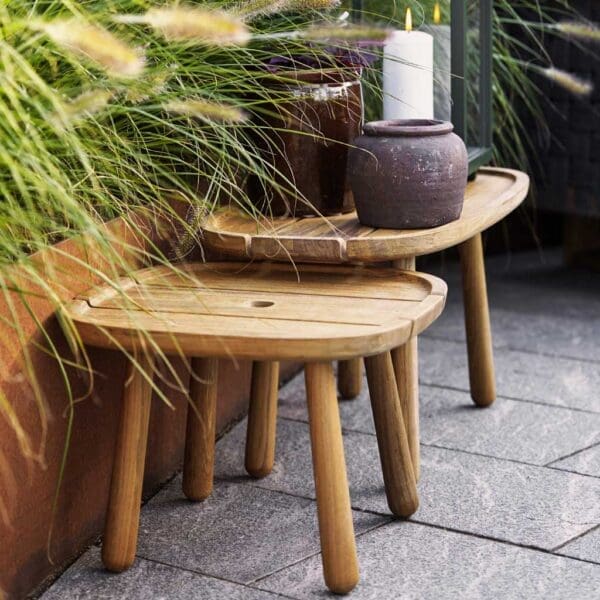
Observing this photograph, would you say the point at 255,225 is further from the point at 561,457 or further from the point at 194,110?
the point at 561,457

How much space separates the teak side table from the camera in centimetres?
124

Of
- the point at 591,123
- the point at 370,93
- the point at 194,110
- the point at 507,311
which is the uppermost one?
the point at 194,110

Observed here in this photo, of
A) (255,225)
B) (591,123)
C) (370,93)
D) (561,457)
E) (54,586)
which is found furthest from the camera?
(591,123)

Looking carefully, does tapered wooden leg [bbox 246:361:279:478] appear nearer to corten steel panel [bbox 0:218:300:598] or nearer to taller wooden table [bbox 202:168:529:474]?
taller wooden table [bbox 202:168:529:474]

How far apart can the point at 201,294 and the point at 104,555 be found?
1.18ft

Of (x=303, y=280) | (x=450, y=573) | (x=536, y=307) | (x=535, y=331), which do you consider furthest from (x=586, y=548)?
(x=536, y=307)

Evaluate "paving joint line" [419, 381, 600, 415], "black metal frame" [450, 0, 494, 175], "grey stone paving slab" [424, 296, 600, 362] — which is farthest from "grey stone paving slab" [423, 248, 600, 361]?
"black metal frame" [450, 0, 494, 175]

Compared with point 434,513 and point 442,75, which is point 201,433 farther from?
point 442,75

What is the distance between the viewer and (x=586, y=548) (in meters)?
1.47

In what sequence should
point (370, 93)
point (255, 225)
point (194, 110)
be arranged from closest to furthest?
point (194, 110)
point (255, 225)
point (370, 93)

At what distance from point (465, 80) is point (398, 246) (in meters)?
0.57

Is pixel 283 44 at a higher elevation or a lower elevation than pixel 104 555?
higher

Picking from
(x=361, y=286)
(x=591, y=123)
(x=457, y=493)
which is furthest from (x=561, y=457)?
(x=591, y=123)

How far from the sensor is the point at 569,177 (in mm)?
2525
